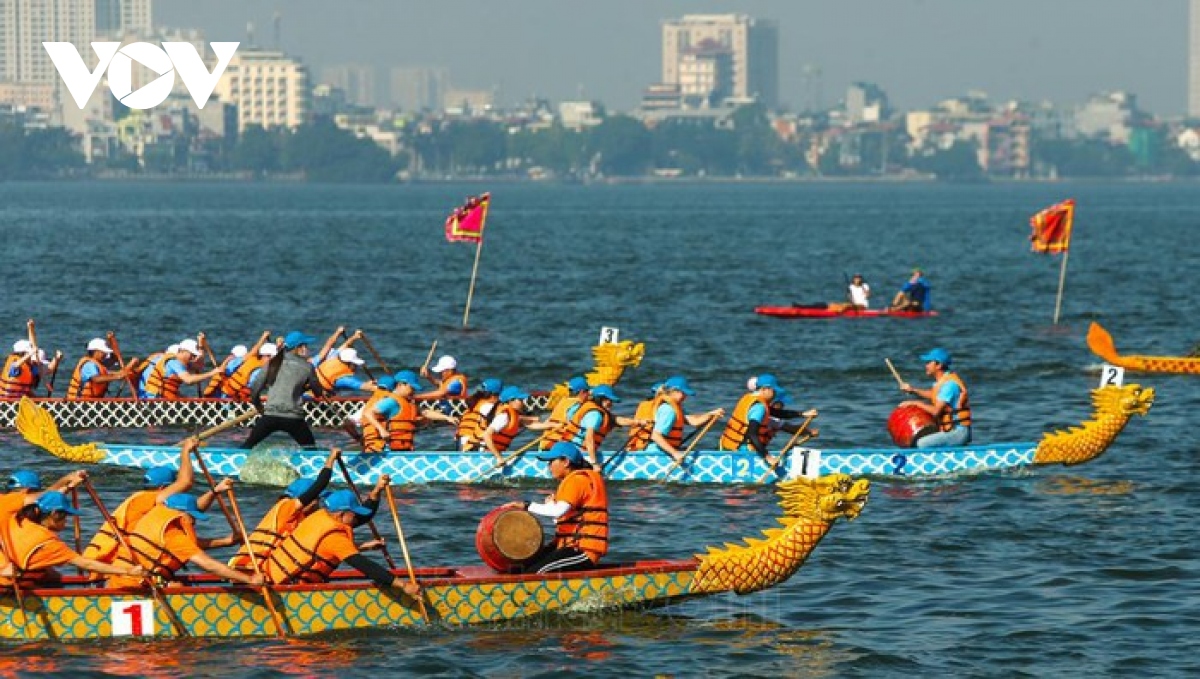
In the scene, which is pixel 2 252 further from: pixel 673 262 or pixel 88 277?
pixel 673 262

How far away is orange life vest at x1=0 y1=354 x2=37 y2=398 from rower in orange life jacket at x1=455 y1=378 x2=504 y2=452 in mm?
9058

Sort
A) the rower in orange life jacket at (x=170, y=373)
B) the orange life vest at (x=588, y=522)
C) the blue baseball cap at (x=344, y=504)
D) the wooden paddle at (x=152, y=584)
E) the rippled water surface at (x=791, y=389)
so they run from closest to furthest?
1. the wooden paddle at (x=152, y=584)
2. the blue baseball cap at (x=344, y=504)
3. the rippled water surface at (x=791, y=389)
4. the orange life vest at (x=588, y=522)
5. the rower in orange life jacket at (x=170, y=373)

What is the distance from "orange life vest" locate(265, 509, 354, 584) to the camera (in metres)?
22.3

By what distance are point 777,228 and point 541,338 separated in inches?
4183

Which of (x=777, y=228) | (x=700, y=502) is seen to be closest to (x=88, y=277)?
(x=700, y=502)

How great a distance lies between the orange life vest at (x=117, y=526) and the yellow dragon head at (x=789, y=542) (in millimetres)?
5975

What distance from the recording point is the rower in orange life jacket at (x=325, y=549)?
22250mm

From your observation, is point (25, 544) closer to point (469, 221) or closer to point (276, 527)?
point (276, 527)

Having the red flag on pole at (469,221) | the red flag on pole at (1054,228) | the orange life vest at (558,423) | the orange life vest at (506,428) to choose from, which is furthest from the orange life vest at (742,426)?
the red flag on pole at (1054,228)

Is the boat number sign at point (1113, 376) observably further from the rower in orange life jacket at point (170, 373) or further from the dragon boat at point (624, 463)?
the rower in orange life jacket at point (170, 373)

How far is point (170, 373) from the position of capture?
38656 mm

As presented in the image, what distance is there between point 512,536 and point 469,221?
116ft

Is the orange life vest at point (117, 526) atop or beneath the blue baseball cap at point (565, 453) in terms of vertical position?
beneath

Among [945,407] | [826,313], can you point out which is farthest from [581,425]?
[826,313]
